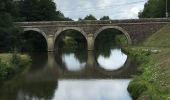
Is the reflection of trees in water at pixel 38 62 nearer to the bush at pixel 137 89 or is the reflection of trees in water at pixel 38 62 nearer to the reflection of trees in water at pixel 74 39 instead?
the bush at pixel 137 89

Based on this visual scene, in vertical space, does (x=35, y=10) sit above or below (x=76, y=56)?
above

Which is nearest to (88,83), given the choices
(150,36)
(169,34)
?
(169,34)

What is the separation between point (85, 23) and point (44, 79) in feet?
127

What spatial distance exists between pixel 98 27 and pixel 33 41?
14703 mm

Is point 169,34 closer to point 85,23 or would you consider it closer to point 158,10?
point 85,23

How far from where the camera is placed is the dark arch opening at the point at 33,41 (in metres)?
79.9

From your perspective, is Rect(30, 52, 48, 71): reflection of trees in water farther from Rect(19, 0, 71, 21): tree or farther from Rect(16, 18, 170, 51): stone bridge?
Rect(19, 0, 71, 21): tree

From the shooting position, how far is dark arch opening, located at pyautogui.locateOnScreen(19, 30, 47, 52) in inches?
3147

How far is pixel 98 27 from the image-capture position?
76.1 m

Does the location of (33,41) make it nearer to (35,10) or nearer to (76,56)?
(35,10)

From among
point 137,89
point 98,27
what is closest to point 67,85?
point 137,89

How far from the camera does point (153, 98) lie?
71.8ft

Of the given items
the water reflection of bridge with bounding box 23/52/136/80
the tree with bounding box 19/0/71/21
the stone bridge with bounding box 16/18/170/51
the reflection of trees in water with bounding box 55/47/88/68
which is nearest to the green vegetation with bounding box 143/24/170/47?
the stone bridge with bounding box 16/18/170/51

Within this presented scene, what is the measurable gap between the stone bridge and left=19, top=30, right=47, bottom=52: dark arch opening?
3.17 m
